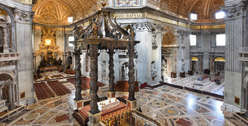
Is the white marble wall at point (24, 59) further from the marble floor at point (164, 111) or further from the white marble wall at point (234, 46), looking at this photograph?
the white marble wall at point (234, 46)

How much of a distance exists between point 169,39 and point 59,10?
19.6 m

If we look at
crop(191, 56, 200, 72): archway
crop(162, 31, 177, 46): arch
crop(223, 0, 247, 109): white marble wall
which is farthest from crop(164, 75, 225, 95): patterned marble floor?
crop(191, 56, 200, 72): archway

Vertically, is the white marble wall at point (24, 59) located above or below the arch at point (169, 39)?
below

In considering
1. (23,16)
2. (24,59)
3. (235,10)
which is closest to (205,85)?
(235,10)

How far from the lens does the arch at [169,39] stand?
19.5 m

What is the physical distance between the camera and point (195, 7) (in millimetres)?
22703

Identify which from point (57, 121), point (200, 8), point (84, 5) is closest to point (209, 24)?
point (200, 8)

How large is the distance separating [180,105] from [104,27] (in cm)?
782

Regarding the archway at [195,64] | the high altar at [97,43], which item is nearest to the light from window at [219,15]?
the archway at [195,64]

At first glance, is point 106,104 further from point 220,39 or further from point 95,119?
point 220,39

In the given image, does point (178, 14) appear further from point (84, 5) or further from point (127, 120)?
point (127, 120)

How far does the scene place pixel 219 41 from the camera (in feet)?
72.3

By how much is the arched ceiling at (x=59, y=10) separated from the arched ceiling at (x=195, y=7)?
1094 centimetres

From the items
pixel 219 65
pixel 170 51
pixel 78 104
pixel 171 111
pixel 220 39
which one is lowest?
pixel 171 111
